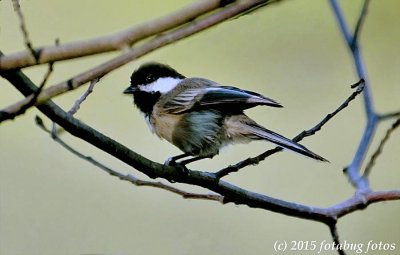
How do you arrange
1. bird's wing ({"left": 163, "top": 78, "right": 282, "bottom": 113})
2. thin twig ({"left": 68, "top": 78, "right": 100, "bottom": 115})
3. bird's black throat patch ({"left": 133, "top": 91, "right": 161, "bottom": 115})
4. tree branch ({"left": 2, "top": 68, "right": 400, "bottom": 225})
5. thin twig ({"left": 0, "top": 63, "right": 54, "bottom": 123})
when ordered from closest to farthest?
thin twig ({"left": 0, "top": 63, "right": 54, "bottom": 123}), tree branch ({"left": 2, "top": 68, "right": 400, "bottom": 225}), thin twig ({"left": 68, "top": 78, "right": 100, "bottom": 115}), bird's wing ({"left": 163, "top": 78, "right": 282, "bottom": 113}), bird's black throat patch ({"left": 133, "top": 91, "right": 161, "bottom": 115})

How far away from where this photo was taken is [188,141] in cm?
250

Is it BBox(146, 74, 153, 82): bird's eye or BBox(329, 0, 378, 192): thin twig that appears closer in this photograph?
BBox(329, 0, 378, 192): thin twig

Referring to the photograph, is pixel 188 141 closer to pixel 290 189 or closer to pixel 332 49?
pixel 290 189

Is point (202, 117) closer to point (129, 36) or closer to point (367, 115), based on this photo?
point (367, 115)

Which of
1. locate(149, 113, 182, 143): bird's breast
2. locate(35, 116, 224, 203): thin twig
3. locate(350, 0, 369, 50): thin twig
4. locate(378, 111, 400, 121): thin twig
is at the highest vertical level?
locate(149, 113, 182, 143): bird's breast

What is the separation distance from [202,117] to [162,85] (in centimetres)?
34

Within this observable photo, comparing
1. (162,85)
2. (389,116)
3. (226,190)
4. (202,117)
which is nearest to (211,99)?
(202,117)

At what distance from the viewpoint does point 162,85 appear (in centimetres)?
280

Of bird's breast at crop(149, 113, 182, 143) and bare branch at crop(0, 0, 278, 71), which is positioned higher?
bird's breast at crop(149, 113, 182, 143)

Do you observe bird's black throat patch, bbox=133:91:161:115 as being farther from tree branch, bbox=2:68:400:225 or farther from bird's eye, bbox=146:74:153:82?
tree branch, bbox=2:68:400:225

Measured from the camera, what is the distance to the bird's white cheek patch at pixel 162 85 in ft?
9.06

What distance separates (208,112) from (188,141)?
5.3 inches

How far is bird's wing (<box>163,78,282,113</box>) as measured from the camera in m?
2.44

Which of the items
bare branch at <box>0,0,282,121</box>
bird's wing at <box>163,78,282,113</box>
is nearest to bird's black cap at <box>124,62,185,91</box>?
bird's wing at <box>163,78,282,113</box>
